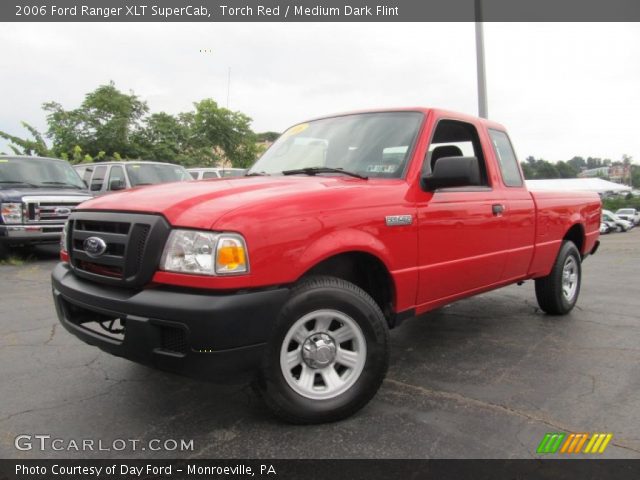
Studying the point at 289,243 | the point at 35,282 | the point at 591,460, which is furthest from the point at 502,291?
the point at 35,282

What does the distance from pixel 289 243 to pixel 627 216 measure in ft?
174

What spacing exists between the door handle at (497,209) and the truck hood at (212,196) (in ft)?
4.43

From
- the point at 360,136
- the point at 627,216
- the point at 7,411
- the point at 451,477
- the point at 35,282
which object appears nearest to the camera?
the point at 451,477

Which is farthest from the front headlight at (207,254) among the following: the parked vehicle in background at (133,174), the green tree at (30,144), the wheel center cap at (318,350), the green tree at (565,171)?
the green tree at (565,171)

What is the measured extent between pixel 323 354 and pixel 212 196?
3.43 feet

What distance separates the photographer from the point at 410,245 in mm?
3260

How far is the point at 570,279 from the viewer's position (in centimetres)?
546

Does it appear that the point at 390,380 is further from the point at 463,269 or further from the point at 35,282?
the point at 35,282

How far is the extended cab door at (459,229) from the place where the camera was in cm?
342

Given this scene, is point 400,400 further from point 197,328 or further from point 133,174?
point 133,174

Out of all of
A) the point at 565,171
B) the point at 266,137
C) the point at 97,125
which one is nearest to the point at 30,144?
the point at 97,125

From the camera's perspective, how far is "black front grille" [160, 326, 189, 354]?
2416 millimetres

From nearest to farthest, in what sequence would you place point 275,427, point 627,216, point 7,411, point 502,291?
point 275,427
point 7,411
point 502,291
point 627,216

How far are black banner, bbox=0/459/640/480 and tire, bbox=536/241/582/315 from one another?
9.51 ft
